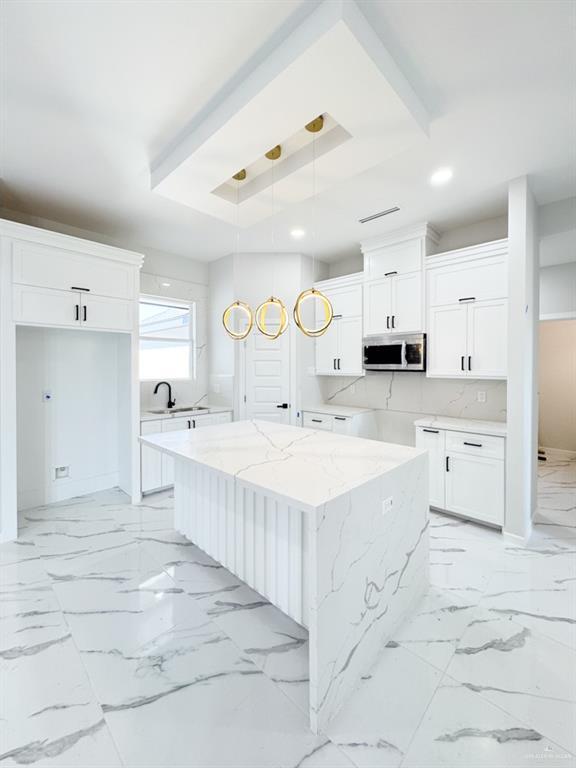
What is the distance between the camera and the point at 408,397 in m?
4.25

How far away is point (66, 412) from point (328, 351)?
126 inches

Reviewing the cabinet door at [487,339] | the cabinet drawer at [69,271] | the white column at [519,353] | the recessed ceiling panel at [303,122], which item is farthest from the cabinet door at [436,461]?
the cabinet drawer at [69,271]

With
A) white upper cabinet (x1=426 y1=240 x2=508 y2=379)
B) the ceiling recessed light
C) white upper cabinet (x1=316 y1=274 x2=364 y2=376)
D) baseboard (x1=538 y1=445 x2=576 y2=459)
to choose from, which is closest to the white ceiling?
the ceiling recessed light

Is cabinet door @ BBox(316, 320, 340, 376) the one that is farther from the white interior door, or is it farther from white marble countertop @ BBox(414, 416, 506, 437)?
white marble countertop @ BBox(414, 416, 506, 437)

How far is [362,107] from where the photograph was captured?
183 centimetres

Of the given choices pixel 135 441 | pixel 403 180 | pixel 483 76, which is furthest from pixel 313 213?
pixel 135 441

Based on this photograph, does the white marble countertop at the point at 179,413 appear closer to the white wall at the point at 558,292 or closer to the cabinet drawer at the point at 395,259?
the cabinet drawer at the point at 395,259

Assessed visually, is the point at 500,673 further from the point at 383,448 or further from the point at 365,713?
the point at 383,448

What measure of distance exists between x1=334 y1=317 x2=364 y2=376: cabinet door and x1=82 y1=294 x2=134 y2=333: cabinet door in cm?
251

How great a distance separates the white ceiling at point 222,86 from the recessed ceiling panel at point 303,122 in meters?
0.12

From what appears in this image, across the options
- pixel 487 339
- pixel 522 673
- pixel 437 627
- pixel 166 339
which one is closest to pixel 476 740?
pixel 522 673

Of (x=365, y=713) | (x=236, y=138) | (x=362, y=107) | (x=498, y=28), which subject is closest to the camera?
(x=365, y=713)

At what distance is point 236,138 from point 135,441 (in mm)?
3003

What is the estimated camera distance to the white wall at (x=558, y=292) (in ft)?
14.9
